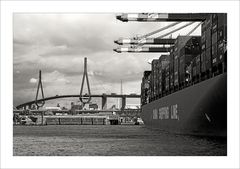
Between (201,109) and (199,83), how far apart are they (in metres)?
1.81

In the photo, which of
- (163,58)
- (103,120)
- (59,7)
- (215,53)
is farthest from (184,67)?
(103,120)

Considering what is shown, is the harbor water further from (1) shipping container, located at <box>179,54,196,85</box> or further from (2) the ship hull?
(1) shipping container, located at <box>179,54,196,85</box>

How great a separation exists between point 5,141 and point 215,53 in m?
15.4

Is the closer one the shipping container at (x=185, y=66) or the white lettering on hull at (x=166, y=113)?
the shipping container at (x=185, y=66)

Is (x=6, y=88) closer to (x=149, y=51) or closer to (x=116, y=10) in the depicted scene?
(x=116, y=10)

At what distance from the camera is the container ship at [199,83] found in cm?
2584

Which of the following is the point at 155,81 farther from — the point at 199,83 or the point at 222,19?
the point at 222,19

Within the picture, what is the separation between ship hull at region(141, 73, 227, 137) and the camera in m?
26.6

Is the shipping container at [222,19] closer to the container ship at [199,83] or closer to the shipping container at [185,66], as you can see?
the container ship at [199,83]

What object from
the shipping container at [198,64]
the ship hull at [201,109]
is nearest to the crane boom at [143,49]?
the ship hull at [201,109]

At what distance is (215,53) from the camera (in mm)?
25875

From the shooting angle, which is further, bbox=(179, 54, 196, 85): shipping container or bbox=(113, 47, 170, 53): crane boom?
bbox=(113, 47, 170, 53): crane boom

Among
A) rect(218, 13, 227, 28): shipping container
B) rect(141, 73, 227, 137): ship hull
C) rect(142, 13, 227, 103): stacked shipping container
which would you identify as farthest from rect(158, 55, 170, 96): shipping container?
rect(218, 13, 227, 28): shipping container

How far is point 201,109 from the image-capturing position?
2947 centimetres
